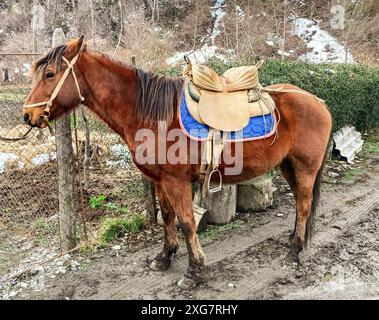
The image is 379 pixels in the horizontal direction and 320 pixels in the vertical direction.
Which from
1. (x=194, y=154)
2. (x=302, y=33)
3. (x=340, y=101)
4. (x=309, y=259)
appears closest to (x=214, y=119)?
(x=194, y=154)

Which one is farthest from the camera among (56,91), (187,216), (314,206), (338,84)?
(338,84)

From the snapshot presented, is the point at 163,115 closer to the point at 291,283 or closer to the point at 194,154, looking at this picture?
the point at 194,154

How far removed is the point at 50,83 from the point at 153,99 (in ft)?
2.64

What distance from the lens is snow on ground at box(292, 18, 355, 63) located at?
16.9 metres

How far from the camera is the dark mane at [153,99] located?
3.01 metres

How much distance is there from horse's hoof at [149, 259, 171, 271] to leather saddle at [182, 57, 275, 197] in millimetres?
887

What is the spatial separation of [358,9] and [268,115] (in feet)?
44.5

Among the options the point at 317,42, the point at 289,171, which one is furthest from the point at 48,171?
the point at 317,42

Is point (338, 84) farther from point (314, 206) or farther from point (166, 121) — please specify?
point (166, 121)

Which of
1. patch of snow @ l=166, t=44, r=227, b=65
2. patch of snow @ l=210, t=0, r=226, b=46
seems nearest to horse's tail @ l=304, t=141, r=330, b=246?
patch of snow @ l=166, t=44, r=227, b=65

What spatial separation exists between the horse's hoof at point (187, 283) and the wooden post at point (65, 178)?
129 cm

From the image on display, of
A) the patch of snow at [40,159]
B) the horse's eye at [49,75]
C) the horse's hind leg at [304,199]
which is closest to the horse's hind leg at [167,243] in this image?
the horse's hind leg at [304,199]

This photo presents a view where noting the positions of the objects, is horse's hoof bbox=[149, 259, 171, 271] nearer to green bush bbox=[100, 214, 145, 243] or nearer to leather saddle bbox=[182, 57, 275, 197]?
green bush bbox=[100, 214, 145, 243]

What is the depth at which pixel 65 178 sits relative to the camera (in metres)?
3.59
